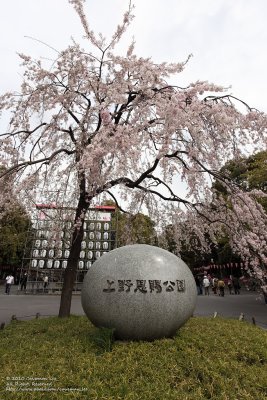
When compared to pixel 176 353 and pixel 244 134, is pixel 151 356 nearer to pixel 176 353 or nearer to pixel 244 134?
pixel 176 353

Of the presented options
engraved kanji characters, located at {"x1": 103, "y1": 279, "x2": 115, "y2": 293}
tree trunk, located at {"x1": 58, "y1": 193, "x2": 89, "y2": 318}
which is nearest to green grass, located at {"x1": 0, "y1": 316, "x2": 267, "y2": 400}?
engraved kanji characters, located at {"x1": 103, "y1": 279, "x2": 115, "y2": 293}

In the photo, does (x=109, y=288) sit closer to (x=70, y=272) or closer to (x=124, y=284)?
(x=124, y=284)

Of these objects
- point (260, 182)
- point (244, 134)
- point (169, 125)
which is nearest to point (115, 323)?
point (169, 125)

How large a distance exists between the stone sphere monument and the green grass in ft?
0.92

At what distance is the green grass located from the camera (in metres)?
4.52

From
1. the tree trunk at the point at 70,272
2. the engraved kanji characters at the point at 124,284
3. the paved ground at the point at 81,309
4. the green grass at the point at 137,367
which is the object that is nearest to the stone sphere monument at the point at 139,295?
the engraved kanji characters at the point at 124,284

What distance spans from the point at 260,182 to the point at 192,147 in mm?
9694

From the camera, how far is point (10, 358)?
5.89 m

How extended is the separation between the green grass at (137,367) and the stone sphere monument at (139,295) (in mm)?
282

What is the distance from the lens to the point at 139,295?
6.27 meters

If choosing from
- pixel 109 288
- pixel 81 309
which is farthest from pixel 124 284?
pixel 81 309

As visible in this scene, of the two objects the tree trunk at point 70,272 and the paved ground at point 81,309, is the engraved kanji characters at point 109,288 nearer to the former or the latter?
the tree trunk at point 70,272

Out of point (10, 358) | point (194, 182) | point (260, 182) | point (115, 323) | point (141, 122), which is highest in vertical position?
point (260, 182)

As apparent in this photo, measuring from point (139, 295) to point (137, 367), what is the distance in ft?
4.48
